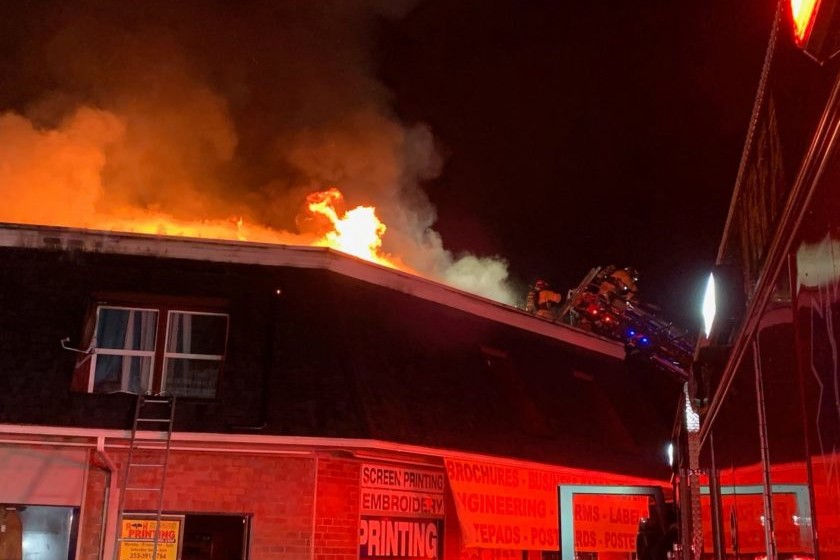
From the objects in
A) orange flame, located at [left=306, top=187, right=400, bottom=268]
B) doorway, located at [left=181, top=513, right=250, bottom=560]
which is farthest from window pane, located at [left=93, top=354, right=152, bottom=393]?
orange flame, located at [left=306, top=187, right=400, bottom=268]

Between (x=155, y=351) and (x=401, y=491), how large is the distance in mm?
3522

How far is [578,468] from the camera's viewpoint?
12336 mm

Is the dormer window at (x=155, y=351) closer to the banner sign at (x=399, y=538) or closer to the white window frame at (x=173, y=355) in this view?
the white window frame at (x=173, y=355)

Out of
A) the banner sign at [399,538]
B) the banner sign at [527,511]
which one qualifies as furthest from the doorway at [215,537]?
the banner sign at [527,511]

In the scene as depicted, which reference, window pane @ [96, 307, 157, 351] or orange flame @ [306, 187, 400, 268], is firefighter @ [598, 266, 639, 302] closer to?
orange flame @ [306, 187, 400, 268]

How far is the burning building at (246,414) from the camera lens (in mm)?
9070

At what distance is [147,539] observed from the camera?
356 inches

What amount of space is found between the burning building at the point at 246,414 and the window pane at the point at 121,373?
17mm

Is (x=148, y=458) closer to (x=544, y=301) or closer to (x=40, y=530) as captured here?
(x=40, y=530)

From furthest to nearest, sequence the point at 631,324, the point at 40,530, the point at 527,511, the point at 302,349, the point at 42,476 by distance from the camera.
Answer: the point at 631,324 → the point at 527,511 → the point at 302,349 → the point at 40,530 → the point at 42,476

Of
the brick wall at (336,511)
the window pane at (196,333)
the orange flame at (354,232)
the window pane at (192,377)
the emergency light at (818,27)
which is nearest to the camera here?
the emergency light at (818,27)

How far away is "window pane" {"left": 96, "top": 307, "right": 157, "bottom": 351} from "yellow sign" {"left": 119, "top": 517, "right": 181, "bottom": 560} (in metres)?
2.07

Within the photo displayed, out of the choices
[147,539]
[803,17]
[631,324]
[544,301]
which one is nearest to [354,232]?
[544,301]

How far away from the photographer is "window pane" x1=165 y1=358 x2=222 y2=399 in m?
9.78
